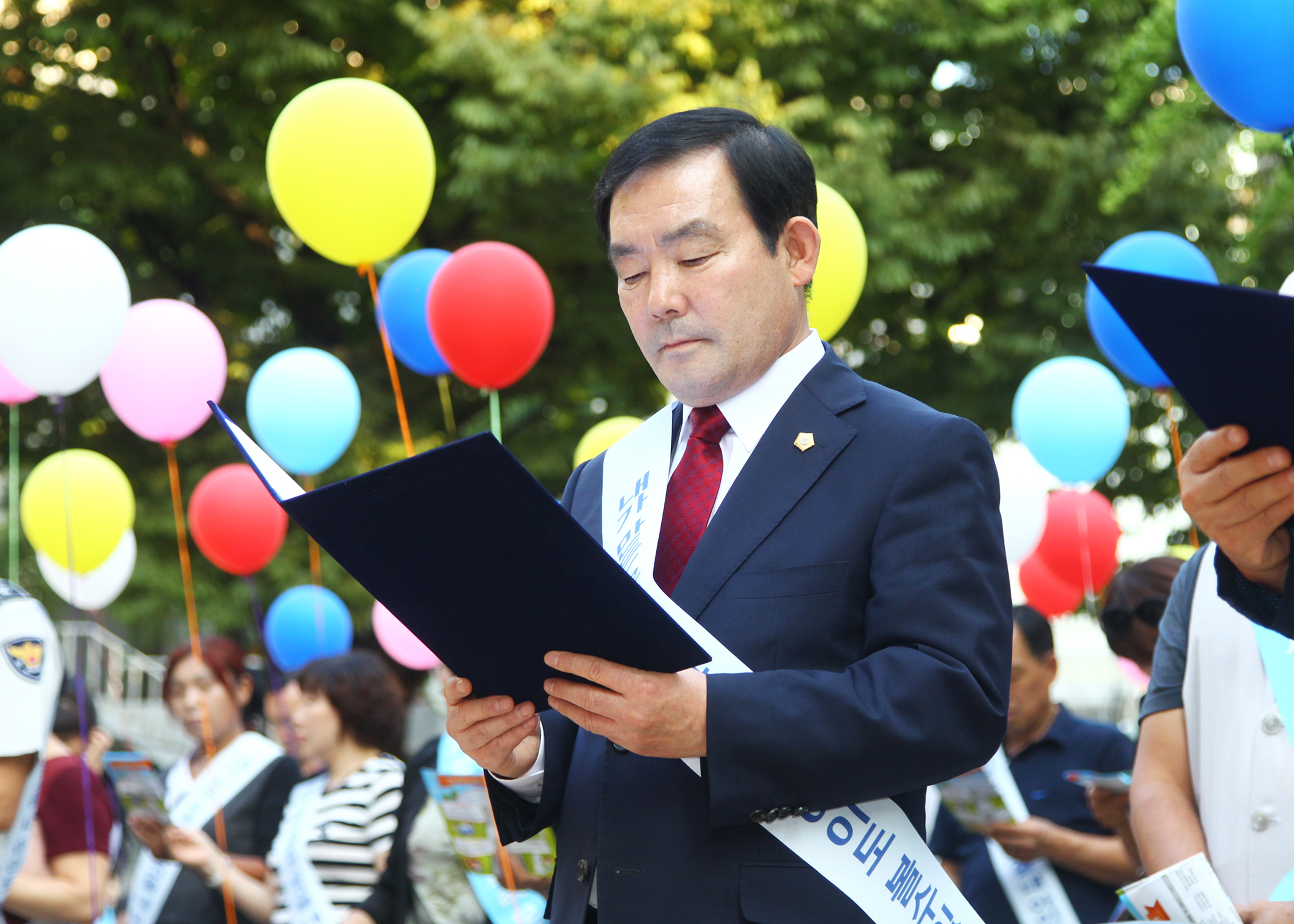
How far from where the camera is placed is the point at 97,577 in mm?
7168

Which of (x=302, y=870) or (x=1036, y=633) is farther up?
(x=1036, y=633)

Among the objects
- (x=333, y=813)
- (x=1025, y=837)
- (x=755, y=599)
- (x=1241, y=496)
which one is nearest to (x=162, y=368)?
(x=333, y=813)

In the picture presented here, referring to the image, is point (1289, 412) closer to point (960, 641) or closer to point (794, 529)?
point (960, 641)

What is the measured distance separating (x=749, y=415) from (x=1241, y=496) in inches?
28.9

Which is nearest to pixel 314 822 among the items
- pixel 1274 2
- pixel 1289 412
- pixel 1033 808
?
pixel 1033 808

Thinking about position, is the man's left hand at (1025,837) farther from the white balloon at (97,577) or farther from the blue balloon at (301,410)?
the white balloon at (97,577)

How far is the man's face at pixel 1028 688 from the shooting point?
3883mm

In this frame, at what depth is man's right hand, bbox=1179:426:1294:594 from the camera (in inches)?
55.0

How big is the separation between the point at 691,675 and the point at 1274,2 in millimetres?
2858

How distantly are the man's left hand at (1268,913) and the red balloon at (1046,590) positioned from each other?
5.17 m

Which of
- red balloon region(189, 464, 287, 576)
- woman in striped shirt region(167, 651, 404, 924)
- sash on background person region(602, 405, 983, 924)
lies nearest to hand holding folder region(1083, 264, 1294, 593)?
sash on background person region(602, 405, 983, 924)

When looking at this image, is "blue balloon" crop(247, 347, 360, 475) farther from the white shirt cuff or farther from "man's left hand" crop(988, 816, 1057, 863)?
the white shirt cuff

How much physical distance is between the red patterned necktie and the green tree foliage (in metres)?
6.40

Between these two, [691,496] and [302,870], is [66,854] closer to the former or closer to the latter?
[302,870]
